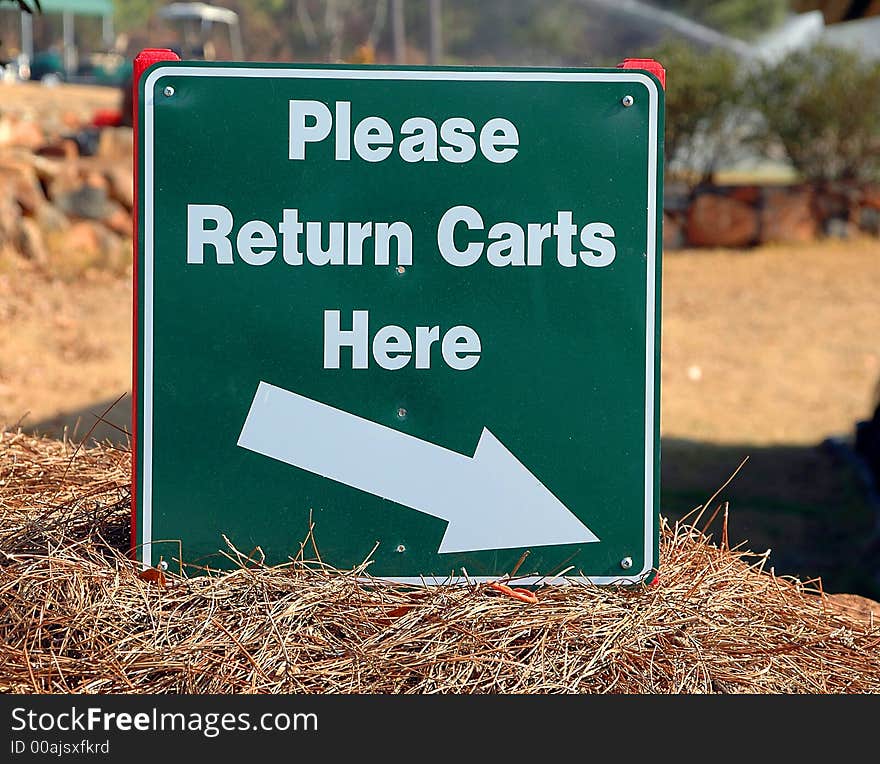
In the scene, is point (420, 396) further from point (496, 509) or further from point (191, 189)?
point (191, 189)

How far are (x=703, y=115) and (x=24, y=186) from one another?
9665mm

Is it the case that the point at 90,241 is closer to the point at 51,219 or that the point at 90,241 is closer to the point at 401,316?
the point at 51,219

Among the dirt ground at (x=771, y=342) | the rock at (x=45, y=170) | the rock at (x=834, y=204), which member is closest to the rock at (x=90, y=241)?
the rock at (x=45, y=170)

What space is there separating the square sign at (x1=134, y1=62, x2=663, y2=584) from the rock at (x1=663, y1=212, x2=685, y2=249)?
13340 mm

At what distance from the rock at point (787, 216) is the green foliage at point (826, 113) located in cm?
138

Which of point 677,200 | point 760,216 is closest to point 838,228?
point 760,216

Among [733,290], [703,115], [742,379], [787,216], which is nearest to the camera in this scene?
[742,379]

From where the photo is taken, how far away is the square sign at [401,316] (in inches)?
92.7

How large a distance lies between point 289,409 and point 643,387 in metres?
0.70

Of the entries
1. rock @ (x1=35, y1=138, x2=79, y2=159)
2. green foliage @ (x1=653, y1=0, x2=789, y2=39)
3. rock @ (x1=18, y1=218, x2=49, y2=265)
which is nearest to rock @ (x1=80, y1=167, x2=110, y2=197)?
rock @ (x1=18, y1=218, x2=49, y2=265)

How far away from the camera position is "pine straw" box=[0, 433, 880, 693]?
211 cm

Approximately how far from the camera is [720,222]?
50.8 feet

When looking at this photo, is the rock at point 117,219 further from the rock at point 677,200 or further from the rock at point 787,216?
the rock at point 787,216

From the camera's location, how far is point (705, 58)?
1888 centimetres
